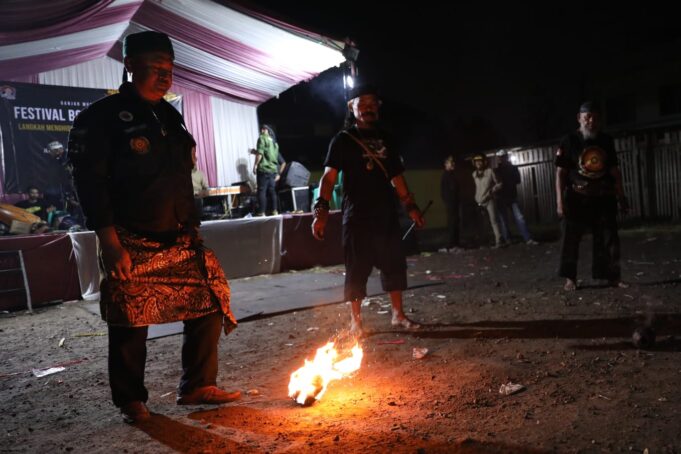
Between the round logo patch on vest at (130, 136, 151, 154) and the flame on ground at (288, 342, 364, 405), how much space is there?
1585 mm

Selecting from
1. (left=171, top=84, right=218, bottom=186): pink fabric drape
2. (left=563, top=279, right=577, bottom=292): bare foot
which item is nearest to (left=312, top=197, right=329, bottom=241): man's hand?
(left=563, top=279, right=577, bottom=292): bare foot

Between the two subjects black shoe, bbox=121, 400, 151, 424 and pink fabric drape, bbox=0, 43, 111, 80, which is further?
pink fabric drape, bbox=0, 43, 111, 80

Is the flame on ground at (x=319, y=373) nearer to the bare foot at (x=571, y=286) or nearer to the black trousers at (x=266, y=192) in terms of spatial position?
the bare foot at (x=571, y=286)

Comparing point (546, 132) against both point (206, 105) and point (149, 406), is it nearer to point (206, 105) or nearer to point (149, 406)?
point (206, 105)

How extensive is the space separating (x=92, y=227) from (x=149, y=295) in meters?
0.47

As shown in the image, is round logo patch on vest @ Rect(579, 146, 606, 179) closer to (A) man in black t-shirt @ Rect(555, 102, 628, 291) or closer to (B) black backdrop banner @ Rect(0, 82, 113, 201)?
(A) man in black t-shirt @ Rect(555, 102, 628, 291)

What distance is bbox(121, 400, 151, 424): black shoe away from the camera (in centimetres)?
279

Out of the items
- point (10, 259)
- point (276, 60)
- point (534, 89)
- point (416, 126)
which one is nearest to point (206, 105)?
point (276, 60)

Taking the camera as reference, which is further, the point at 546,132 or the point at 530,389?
the point at 546,132

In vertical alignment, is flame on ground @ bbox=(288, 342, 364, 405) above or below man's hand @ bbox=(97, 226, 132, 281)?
below

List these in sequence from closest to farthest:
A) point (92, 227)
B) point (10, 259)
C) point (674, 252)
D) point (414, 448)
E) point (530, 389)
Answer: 1. point (414, 448)
2. point (92, 227)
3. point (530, 389)
4. point (10, 259)
5. point (674, 252)

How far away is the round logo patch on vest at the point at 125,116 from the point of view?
2736 mm

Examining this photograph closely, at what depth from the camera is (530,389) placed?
2.94 m

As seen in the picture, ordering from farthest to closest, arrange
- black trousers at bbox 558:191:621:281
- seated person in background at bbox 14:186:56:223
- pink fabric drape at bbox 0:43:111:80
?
pink fabric drape at bbox 0:43:111:80 → seated person in background at bbox 14:186:56:223 → black trousers at bbox 558:191:621:281
